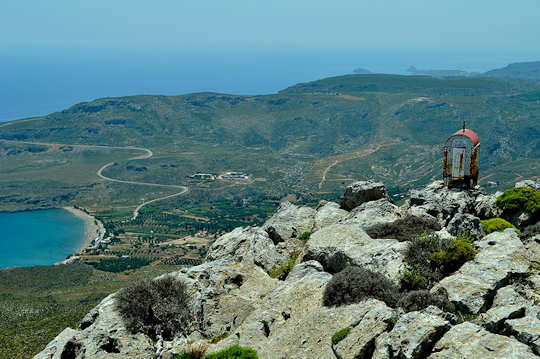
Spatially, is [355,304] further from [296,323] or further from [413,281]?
[413,281]

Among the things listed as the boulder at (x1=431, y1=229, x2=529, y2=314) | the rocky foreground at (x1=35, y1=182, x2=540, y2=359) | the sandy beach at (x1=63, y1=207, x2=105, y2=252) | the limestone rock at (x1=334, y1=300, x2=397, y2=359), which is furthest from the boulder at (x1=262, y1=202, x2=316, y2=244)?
the sandy beach at (x1=63, y1=207, x2=105, y2=252)

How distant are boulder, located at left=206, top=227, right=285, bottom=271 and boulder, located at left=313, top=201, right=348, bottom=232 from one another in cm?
359

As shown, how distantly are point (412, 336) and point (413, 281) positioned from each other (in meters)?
4.58

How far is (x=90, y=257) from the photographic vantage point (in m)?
107

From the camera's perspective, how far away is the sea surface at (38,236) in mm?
127188

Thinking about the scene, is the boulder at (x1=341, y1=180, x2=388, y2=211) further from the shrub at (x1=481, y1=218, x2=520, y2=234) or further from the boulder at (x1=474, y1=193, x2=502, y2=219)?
the shrub at (x1=481, y1=218, x2=520, y2=234)

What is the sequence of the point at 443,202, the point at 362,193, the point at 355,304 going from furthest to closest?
the point at 362,193, the point at 443,202, the point at 355,304

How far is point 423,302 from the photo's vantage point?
1132cm

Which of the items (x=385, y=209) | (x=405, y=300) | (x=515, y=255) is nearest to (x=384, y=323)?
(x=405, y=300)

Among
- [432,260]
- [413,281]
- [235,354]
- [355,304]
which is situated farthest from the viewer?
[432,260]

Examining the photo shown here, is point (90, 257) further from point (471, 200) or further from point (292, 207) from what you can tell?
point (471, 200)

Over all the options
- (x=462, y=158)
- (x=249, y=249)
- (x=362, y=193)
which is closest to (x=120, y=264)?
(x=362, y=193)

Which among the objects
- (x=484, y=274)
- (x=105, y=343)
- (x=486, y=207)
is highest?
(x=484, y=274)

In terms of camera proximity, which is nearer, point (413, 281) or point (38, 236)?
point (413, 281)
